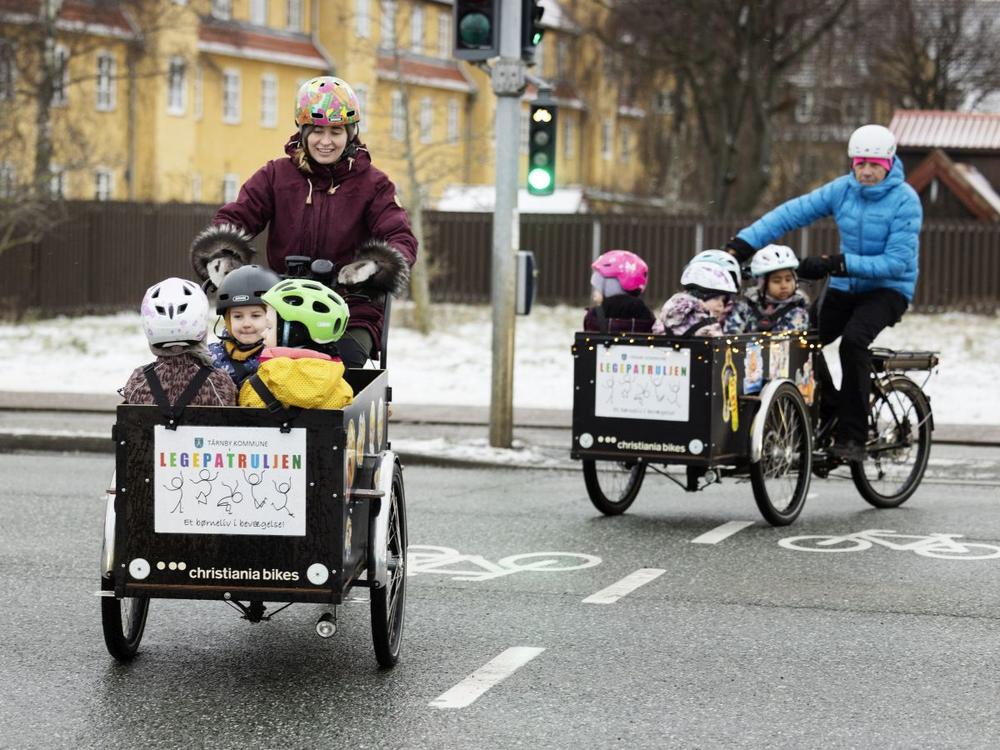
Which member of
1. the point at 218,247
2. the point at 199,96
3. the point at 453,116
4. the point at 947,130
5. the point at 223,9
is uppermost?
the point at 223,9

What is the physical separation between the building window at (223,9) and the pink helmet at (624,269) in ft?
131

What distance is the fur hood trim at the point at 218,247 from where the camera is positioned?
7.41 metres

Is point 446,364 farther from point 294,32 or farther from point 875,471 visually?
point 294,32

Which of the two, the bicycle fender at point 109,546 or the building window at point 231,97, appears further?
the building window at point 231,97

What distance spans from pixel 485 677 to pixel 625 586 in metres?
1.91

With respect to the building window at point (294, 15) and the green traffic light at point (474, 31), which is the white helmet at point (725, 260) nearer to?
the green traffic light at point (474, 31)

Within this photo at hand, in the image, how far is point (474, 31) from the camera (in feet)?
43.7

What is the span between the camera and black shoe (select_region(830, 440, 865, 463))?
10.5m

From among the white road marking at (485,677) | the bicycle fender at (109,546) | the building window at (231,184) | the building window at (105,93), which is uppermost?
the building window at (105,93)

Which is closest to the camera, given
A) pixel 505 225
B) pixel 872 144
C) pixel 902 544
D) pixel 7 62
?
pixel 902 544

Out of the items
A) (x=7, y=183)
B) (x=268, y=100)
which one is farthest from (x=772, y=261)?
(x=268, y=100)

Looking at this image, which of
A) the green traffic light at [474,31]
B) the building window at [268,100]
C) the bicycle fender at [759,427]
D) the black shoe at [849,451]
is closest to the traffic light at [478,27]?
the green traffic light at [474,31]

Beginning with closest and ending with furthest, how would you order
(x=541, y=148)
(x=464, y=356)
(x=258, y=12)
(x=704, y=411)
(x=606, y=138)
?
1. (x=704, y=411)
2. (x=541, y=148)
3. (x=464, y=356)
4. (x=258, y=12)
5. (x=606, y=138)

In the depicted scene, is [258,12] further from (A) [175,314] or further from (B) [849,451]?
(A) [175,314]
